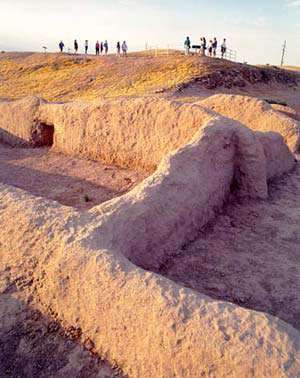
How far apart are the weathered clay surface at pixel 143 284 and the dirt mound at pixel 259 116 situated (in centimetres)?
338

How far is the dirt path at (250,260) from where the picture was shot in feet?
13.4

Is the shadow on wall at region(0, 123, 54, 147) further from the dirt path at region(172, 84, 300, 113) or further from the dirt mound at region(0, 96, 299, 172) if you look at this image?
the dirt path at region(172, 84, 300, 113)

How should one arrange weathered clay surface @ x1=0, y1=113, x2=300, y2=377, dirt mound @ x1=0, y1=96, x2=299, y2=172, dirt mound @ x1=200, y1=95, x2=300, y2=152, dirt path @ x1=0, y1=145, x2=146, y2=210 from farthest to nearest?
dirt mound @ x1=200, y1=95, x2=300, y2=152, dirt mound @ x1=0, y1=96, x2=299, y2=172, dirt path @ x1=0, y1=145, x2=146, y2=210, weathered clay surface @ x1=0, y1=113, x2=300, y2=377

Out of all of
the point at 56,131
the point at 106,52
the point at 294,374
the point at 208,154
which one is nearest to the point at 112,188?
the point at 208,154

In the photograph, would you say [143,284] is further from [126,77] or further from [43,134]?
[126,77]

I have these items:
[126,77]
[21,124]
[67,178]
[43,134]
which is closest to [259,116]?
[67,178]

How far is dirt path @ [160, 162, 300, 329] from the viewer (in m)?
4.08

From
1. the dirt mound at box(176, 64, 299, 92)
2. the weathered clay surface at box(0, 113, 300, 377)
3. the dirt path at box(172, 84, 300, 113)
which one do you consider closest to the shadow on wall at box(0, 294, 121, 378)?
the weathered clay surface at box(0, 113, 300, 377)

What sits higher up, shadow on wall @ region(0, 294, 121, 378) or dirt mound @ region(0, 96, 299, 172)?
dirt mound @ region(0, 96, 299, 172)

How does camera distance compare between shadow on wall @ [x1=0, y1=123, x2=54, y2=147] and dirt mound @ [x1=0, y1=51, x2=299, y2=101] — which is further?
dirt mound @ [x1=0, y1=51, x2=299, y2=101]

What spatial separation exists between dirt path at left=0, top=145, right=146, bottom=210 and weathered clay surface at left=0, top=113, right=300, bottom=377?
184 cm

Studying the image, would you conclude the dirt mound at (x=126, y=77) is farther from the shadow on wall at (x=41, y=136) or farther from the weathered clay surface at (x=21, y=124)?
Result: the shadow on wall at (x=41, y=136)

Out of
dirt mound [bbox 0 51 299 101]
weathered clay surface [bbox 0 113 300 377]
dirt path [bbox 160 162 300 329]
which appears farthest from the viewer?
dirt mound [bbox 0 51 299 101]

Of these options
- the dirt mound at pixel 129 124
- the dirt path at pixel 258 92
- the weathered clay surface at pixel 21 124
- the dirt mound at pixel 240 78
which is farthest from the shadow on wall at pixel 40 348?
the dirt mound at pixel 240 78
